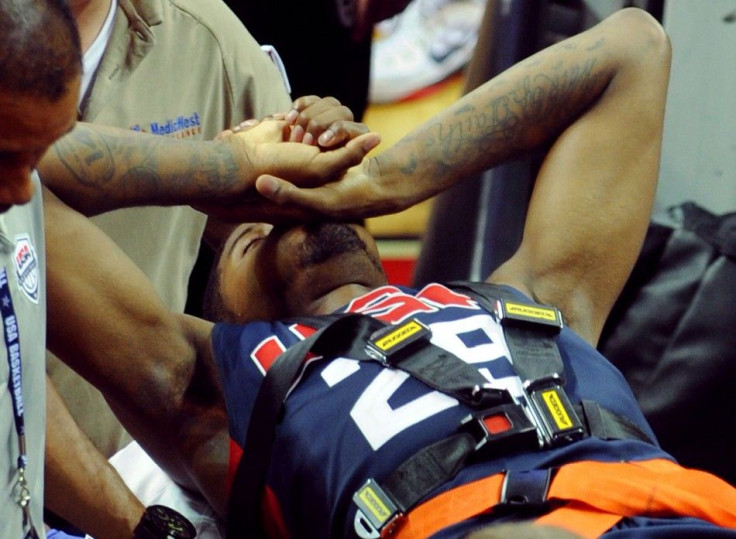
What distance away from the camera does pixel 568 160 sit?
1.74m

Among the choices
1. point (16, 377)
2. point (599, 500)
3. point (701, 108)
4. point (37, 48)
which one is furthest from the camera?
point (701, 108)

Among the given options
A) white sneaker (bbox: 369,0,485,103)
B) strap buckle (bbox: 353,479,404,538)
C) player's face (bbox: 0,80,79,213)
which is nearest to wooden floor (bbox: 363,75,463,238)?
white sneaker (bbox: 369,0,485,103)

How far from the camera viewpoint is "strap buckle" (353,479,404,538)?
1333 mm

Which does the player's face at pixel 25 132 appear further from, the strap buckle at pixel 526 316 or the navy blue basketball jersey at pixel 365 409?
the strap buckle at pixel 526 316

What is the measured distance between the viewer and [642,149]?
1.75m

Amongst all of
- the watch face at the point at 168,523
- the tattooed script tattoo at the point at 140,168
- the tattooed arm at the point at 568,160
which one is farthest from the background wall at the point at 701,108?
the watch face at the point at 168,523

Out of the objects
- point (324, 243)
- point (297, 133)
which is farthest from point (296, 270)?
point (297, 133)

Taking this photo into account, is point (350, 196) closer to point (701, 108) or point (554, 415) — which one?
point (554, 415)

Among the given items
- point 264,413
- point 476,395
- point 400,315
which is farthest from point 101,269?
point 476,395

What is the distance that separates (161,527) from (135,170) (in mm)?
473

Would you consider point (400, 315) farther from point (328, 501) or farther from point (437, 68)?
point (437, 68)

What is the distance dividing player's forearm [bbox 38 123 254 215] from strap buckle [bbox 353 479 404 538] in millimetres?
518

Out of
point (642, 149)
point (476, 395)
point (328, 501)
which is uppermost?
point (642, 149)

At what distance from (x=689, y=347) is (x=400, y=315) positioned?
2.81 feet
